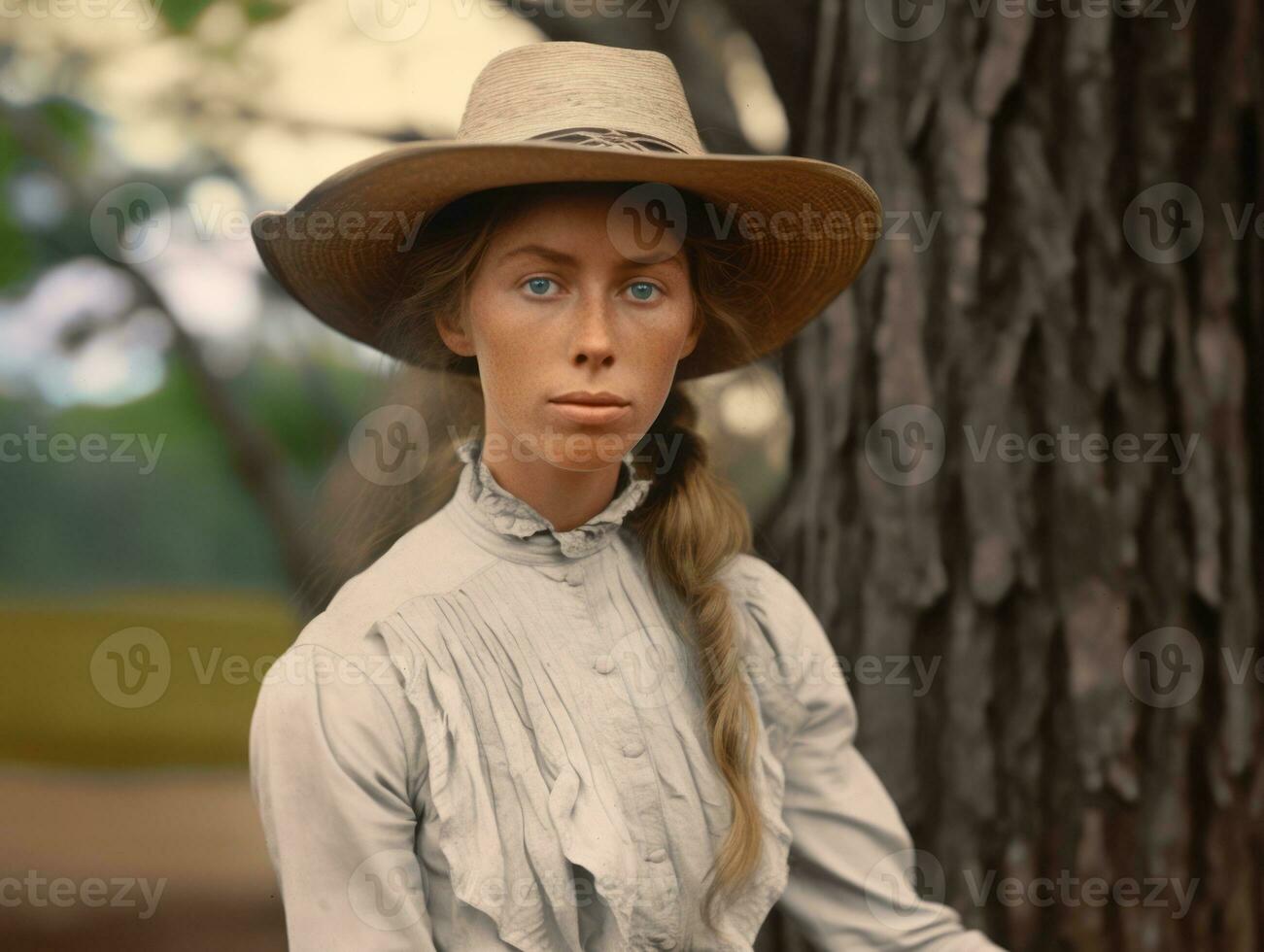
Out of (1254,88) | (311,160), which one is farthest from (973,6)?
(311,160)

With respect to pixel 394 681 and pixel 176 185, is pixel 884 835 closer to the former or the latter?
pixel 394 681

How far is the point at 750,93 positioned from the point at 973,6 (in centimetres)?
121

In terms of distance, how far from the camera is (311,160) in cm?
306

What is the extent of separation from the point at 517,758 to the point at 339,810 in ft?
0.63

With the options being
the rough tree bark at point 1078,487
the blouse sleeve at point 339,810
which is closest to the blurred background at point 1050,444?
the rough tree bark at point 1078,487

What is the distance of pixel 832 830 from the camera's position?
5.60 ft

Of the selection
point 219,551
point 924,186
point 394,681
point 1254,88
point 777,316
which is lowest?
point 219,551

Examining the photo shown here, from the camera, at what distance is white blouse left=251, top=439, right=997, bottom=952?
1370 millimetres

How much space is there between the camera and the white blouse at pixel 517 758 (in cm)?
137

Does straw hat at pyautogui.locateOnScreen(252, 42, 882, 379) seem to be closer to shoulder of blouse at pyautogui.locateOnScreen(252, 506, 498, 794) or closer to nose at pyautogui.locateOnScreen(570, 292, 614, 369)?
nose at pyautogui.locateOnScreen(570, 292, 614, 369)

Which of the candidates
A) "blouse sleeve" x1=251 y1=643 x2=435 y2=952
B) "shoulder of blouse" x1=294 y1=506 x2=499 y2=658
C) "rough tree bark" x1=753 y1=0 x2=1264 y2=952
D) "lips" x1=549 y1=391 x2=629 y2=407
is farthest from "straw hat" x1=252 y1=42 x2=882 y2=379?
"rough tree bark" x1=753 y1=0 x2=1264 y2=952

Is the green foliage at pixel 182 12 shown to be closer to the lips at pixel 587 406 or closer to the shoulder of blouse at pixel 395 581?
the shoulder of blouse at pixel 395 581

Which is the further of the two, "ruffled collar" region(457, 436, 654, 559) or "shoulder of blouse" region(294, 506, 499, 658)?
"ruffled collar" region(457, 436, 654, 559)

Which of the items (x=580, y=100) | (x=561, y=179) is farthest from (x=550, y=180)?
(x=580, y=100)
